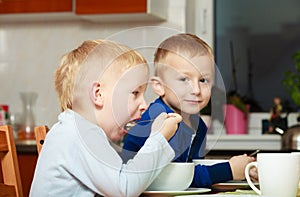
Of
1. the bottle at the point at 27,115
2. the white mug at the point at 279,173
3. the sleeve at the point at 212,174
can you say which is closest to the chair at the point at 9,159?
the sleeve at the point at 212,174

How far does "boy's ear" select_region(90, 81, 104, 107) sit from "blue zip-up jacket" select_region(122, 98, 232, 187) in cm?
8

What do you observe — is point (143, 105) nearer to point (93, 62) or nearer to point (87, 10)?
point (93, 62)

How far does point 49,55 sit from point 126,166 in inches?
106

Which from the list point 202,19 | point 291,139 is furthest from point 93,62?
point 202,19

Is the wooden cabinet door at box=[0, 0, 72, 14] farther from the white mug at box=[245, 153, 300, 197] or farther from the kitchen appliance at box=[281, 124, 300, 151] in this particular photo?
the white mug at box=[245, 153, 300, 197]

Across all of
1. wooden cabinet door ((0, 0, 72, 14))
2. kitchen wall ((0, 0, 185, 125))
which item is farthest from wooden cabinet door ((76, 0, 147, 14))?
kitchen wall ((0, 0, 185, 125))

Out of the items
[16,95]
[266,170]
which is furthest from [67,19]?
[266,170]

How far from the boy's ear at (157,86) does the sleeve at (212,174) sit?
282 millimetres

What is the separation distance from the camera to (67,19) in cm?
377

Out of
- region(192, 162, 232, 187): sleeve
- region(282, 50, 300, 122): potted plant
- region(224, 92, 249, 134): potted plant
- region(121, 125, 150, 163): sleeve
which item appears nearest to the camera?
region(121, 125, 150, 163): sleeve

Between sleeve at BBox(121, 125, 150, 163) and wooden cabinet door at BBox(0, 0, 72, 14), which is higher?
wooden cabinet door at BBox(0, 0, 72, 14)

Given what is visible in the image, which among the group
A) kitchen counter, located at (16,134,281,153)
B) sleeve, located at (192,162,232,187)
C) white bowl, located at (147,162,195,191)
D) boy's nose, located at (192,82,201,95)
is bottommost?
kitchen counter, located at (16,134,281,153)

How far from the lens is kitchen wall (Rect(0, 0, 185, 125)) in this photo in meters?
3.76

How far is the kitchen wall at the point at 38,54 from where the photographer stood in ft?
12.3
